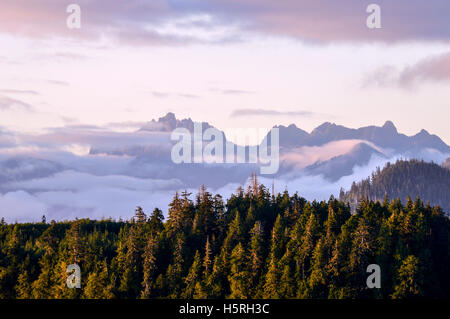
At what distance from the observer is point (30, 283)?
199125mm

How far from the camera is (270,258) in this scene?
174m

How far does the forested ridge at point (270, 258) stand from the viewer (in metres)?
164

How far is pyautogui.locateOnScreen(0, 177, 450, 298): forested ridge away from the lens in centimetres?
16400

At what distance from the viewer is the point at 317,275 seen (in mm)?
163125
